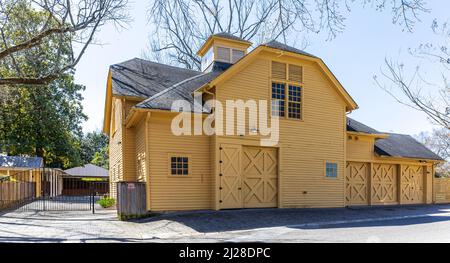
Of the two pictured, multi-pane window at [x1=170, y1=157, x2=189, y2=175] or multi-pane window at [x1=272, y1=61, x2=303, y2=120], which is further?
multi-pane window at [x1=272, y1=61, x2=303, y2=120]

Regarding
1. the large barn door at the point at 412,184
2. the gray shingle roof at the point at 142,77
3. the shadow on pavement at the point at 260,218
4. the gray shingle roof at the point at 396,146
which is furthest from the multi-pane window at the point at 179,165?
the large barn door at the point at 412,184

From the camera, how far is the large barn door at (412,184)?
64.5 feet

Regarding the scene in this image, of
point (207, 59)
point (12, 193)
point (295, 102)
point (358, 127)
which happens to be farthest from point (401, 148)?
point (12, 193)

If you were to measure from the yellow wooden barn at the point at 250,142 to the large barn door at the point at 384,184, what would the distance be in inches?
2.2

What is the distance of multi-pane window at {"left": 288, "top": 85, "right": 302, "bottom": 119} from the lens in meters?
15.5

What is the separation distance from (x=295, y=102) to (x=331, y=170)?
3692 mm

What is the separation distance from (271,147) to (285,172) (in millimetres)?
1261

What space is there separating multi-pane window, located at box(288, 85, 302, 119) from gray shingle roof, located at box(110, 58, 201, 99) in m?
5.96

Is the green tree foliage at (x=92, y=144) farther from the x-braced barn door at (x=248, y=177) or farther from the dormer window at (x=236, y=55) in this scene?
the x-braced barn door at (x=248, y=177)

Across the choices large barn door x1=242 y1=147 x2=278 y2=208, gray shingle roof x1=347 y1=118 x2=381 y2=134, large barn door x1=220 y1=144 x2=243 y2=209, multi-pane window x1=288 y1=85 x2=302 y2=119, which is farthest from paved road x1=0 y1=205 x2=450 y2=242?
gray shingle roof x1=347 y1=118 x2=381 y2=134

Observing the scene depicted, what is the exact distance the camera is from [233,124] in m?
14.1

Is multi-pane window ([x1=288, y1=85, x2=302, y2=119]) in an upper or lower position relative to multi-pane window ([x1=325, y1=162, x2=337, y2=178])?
upper

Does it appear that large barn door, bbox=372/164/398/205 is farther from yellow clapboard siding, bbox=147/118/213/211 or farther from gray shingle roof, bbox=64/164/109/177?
gray shingle roof, bbox=64/164/109/177

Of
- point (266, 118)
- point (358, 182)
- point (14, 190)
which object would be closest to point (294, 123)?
point (266, 118)
